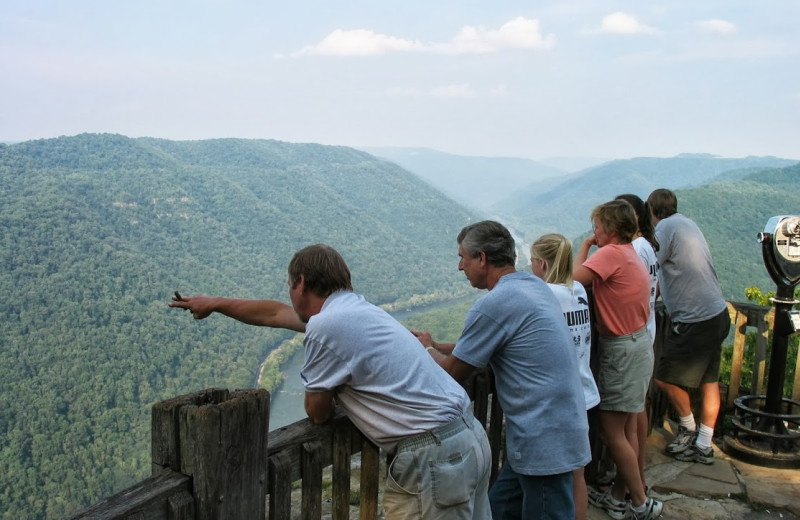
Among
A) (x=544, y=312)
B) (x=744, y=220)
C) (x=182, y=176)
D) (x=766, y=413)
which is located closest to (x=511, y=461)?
(x=544, y=312)

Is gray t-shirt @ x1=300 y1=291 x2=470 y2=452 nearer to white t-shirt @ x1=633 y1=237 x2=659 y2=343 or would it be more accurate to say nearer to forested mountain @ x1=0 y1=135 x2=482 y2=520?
white t-shirt @ x1=633 y1=237 x2=659 y2=343

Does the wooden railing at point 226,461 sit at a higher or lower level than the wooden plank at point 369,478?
higher

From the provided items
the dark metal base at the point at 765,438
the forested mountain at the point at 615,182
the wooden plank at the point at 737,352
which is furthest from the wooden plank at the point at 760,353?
the forested mountain at the point at 615,182

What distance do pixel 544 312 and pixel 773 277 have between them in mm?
2780

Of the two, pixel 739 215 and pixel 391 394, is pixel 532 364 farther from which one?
pixel 739 215

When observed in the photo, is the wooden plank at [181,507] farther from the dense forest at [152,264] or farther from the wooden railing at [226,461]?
the dense forest at [152,264]

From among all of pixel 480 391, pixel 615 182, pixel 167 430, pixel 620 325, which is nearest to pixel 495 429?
pixel 480 391

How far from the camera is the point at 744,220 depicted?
42.0 m

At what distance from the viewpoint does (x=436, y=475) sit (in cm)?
186

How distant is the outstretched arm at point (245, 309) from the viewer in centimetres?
223

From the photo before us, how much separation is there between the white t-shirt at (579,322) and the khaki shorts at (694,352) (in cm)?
157

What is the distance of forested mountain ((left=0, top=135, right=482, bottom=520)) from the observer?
3695 cm

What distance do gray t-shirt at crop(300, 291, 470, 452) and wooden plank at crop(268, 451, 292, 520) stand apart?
0.20 meters

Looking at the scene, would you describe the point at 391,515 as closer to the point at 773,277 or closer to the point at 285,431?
the point at 285,431
